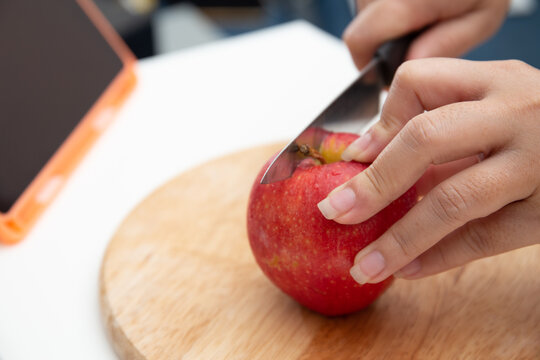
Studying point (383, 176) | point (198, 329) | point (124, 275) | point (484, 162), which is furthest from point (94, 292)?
point (484, 162)

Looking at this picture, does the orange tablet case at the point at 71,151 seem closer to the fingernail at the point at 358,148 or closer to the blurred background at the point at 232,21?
the fingernail at the point at 358,148

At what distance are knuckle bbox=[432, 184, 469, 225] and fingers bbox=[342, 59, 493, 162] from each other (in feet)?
0.40

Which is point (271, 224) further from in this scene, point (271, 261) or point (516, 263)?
point (516, 263)

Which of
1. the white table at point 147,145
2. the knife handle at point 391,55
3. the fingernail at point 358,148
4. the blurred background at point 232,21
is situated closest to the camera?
the fingernail at point 358,148

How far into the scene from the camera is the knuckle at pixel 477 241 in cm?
76

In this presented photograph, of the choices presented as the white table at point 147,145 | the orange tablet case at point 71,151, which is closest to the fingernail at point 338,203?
the white table at point 147,145

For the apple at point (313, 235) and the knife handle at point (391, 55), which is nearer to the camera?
the apple at point (313, 235)

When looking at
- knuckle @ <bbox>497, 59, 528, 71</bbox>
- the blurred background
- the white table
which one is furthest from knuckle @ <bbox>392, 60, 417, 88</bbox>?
the blurred background

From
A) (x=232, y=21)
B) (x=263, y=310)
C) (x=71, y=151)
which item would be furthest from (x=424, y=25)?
(x=232, y=21)

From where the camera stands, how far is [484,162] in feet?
2.26

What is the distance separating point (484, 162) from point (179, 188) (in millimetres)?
655

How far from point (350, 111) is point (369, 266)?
1.07 feet

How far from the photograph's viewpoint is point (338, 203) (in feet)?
2.32

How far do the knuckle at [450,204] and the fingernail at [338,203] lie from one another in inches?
4.1
